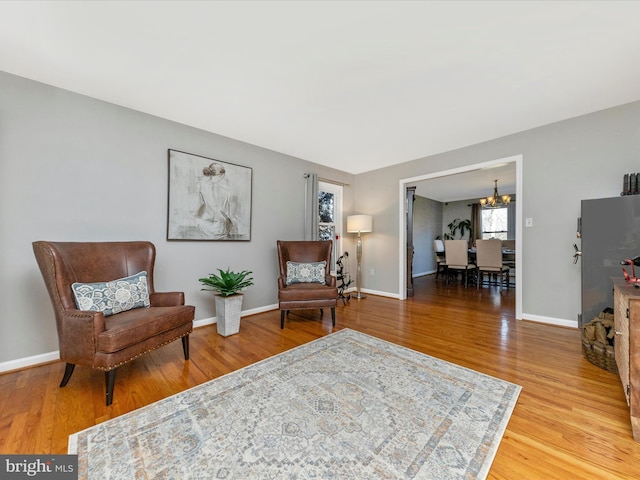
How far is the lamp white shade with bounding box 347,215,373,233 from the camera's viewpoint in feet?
14.9

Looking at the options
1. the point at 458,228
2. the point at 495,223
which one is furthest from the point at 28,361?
the point at 495,223

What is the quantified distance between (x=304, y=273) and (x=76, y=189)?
242cm

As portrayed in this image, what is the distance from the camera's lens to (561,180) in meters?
2.97

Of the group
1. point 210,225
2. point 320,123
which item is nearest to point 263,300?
point 210,225

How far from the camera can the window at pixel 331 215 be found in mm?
4668

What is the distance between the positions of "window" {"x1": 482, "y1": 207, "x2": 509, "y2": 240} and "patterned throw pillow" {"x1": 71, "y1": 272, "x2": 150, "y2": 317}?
8.75 m

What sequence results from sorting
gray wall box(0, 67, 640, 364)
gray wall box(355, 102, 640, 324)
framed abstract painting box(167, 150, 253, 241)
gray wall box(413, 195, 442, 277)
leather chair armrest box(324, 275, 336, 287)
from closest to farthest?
1. gray wall box(0, 67, 640, 364)
2. gray wall box(355, 102, 640, 324)
3. framed abstract painting box(167, 150, 253, 241)
4. leather chair armrest box(324, 275, 336, 287)
5. gray wall box(413, 195, 442, 277)

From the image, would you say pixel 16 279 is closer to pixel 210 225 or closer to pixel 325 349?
pixel 210 225

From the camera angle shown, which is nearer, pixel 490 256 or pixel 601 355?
pixel 601 355

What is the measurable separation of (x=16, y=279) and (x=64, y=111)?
149 cm

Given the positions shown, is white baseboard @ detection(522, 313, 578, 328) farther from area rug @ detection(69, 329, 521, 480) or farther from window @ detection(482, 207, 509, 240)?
window @ detection(482, 207, 509, 240)

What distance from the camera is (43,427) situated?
138 centimetres

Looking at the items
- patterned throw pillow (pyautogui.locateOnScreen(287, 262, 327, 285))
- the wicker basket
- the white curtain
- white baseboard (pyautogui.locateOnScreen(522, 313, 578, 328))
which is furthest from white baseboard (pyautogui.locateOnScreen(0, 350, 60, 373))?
white baseboard (pyautogui.locateOnScreen(522, 313, 578, 328))

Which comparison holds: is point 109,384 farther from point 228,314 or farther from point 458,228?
point 458,228
